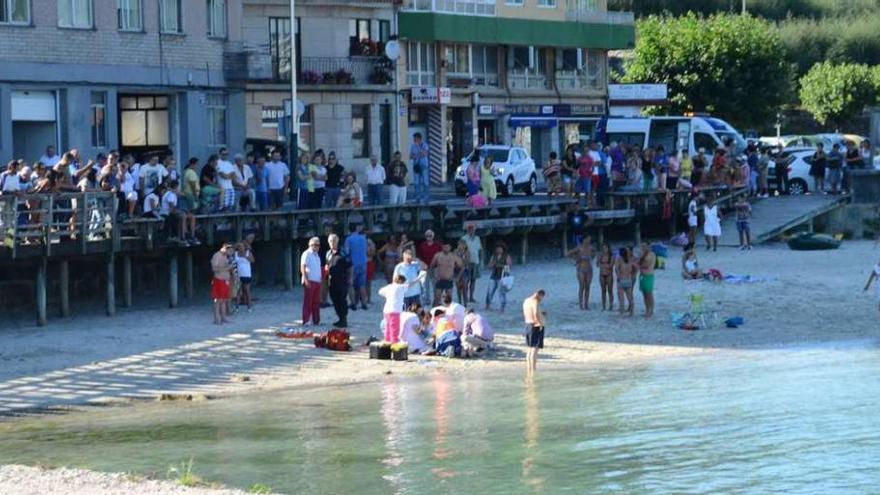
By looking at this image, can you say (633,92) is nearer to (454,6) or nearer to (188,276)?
(454,6)

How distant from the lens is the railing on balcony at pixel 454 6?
63.6 meters

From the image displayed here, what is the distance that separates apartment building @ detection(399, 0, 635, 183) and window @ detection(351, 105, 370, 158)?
160 centimetres

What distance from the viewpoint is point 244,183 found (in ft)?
129

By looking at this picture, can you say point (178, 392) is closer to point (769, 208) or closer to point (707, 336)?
point (707, 336)

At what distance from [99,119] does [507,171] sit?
13557 millimetres

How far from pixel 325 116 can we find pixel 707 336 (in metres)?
26.4

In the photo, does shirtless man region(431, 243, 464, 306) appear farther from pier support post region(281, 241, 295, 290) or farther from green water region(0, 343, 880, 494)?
pier support post region(281, 241, 295, 290)

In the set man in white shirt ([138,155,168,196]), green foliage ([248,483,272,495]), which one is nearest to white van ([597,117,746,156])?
man in white shirt ([138,155,168,196])

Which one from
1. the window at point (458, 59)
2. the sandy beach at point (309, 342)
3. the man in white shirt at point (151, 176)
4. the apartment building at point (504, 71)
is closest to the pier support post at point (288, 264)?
the sandy beach at point (309, 342)

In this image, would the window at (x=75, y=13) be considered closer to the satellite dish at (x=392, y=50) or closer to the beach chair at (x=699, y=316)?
the satellite dish at (x=392, y=50)

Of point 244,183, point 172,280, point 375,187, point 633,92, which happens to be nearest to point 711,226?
point 375,187

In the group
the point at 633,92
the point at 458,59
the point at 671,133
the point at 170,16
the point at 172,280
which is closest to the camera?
the point at 172,280

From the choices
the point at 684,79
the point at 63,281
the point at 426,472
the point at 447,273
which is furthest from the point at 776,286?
the point at 684,79

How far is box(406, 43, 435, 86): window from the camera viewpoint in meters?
63.8
